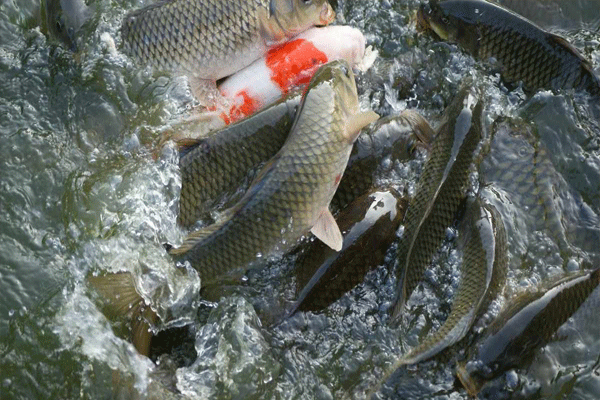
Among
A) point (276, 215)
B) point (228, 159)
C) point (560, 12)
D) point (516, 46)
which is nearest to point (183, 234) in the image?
point (228, 159)

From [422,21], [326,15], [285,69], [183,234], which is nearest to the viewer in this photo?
[183,234]

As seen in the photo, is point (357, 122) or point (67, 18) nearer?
point (357, 122)

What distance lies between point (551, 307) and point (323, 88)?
4.58 feet

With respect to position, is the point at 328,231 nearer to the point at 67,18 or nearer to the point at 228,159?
the point at 228,159

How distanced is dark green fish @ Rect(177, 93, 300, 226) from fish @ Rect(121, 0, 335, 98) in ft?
1.97

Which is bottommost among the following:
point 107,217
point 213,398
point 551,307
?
point 213,398

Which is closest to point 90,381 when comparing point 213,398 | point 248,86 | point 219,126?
point 213,398

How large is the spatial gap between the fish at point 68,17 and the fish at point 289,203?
1.57 m

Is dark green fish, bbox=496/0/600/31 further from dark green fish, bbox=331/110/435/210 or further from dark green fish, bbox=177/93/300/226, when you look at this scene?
dark green fish, bbox=177/93/300/226

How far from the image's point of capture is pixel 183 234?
3424 millimetres

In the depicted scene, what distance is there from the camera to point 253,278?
3326mm

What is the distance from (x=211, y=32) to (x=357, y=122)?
3.40ft

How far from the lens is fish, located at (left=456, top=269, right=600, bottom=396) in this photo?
289 cm

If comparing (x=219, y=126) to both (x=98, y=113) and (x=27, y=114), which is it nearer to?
(x=98, y=113)
